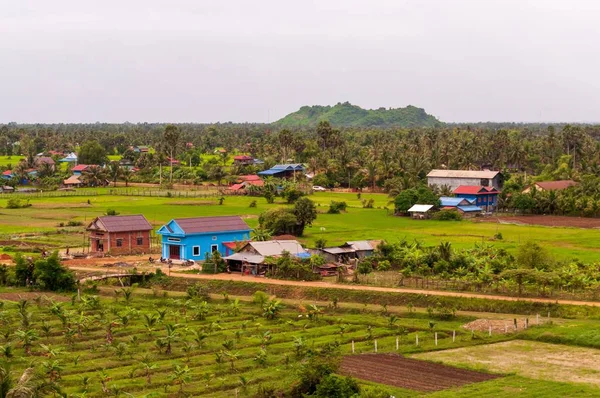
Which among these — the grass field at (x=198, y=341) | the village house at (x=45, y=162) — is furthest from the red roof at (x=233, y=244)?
the village house at (x=45, y=162)

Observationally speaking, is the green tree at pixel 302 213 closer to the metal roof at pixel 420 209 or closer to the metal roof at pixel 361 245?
the metal roof at pixel 361 245

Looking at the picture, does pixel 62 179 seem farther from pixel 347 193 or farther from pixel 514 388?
pixel 514 388

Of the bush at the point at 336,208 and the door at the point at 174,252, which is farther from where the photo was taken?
the bush at the point at 336,208

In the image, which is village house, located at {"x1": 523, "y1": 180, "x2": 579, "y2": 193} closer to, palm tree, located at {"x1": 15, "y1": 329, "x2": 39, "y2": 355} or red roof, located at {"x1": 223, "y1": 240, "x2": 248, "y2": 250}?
red roof, located at {"x1": 223, "y1": 240, "x2": 248, "y2": 250}

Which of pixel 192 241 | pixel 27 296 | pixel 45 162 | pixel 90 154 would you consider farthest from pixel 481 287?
pixel 90 154

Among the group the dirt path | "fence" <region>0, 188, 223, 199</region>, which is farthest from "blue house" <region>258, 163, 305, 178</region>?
the dirt path

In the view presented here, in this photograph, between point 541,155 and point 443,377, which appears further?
point 541,155

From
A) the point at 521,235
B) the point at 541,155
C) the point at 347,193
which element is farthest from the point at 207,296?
the point at 541,155
